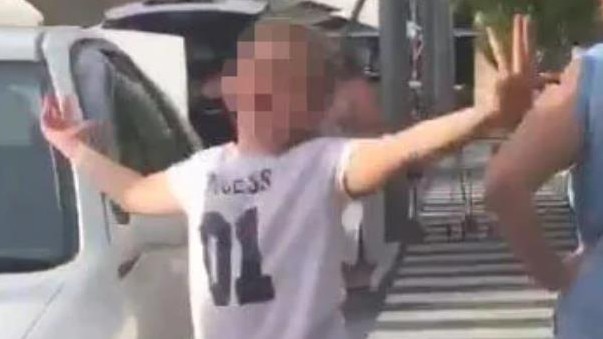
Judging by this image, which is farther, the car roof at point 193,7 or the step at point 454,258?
the car roof at point 193,7

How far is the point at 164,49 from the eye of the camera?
31.5 ft

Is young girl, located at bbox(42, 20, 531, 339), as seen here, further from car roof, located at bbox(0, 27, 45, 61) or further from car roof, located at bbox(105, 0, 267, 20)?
car roof, located at bbox(105, 0, 267, 20)

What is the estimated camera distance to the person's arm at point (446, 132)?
4.05 meters

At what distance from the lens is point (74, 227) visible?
17.5 feet

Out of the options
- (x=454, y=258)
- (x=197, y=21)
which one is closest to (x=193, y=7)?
(x=197, y=21)

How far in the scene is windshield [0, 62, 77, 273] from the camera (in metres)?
5.28

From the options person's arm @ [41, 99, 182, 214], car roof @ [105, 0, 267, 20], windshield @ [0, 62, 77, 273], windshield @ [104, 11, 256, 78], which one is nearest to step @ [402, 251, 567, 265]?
windshield @ [104, 11, 256, 78]

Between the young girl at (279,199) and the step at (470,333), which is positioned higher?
the young girl at (279,199)

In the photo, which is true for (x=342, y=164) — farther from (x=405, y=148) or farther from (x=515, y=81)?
(x=515, y=81)

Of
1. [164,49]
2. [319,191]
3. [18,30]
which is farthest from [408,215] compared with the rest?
[319,191]

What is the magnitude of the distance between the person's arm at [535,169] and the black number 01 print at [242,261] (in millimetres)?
622

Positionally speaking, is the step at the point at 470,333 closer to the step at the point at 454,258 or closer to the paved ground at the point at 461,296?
the paved ground at the point at 461,296

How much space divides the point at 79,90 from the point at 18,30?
490 mm

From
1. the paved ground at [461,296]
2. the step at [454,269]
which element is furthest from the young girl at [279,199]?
the step at [454,269]
